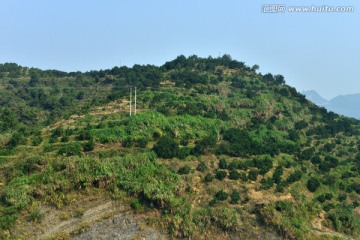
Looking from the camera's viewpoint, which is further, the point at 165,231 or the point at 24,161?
the point at 24,161

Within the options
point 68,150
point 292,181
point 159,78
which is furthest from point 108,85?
point 292,181

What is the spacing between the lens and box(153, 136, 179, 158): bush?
3784 centimetres

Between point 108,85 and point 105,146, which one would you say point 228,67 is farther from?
point 105,146

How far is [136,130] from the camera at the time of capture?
1597 inches

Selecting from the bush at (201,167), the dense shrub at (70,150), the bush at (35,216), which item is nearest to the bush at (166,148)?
the bush at (201,167)

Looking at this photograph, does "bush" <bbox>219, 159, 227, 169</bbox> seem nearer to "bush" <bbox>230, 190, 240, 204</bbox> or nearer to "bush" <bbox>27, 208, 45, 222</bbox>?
"bush" <bbox>230, 190, 240, 204</bbox>

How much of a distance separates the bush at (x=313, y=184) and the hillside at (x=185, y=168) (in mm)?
144

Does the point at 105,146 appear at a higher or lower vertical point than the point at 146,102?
lower

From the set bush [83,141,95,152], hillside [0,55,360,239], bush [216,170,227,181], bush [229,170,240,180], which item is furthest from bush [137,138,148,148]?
bush [229,170,240,180]

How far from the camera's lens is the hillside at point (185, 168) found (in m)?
29.6

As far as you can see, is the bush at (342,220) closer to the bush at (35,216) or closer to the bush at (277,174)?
the bush at (277,174)

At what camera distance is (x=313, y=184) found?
39.7 meters

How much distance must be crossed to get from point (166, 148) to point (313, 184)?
1564cm

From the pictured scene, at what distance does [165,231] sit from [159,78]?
127ft
